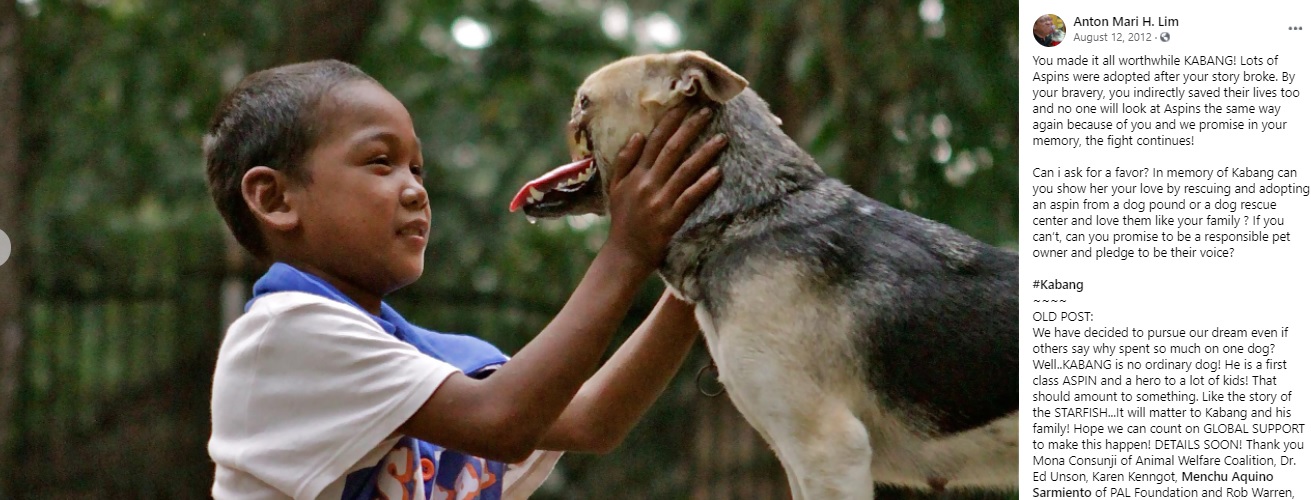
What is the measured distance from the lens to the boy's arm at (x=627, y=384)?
9.05 ft

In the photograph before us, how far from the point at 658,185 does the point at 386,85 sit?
572 cm

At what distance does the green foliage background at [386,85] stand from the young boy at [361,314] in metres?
3.20

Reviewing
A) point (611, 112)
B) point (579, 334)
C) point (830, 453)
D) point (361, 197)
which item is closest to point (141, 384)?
point (361, 197)

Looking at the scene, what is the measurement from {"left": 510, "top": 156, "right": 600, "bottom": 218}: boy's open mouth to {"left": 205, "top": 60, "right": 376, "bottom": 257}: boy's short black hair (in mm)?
442

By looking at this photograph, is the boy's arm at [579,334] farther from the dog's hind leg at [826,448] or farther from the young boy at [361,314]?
the dog's hind leg at [826,448]

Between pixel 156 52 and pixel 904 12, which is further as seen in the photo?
pixel 156 52

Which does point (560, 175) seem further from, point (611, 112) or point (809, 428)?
point (809, 428)

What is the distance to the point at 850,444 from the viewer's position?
213cm
